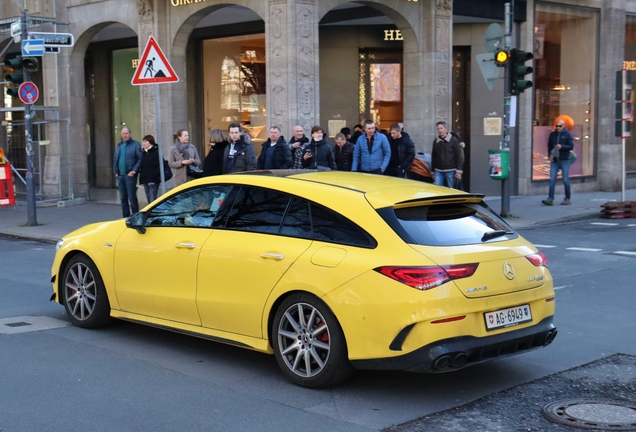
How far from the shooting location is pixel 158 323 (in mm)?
7109

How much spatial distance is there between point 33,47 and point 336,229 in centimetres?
1289

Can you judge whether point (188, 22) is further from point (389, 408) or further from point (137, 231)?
point (389, 408)

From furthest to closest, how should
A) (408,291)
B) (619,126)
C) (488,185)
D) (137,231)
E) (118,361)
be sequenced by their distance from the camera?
(488,185), (619,126), (137,231), (118,361), (408,291)

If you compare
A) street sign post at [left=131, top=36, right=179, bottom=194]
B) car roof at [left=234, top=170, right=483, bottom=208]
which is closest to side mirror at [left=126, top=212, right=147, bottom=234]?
car roof at [left=234, top=170, right=483, bottom=208]

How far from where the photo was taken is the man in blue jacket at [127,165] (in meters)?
16.9

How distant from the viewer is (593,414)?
210 inches

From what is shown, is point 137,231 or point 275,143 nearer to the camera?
point 137,231

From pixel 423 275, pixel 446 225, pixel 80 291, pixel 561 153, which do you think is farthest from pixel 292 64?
pixel 423 275

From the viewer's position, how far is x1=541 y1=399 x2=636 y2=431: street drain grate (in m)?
5.13

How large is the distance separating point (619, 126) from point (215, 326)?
1519 centimetres

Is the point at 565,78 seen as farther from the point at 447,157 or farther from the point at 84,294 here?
the point at 84,294

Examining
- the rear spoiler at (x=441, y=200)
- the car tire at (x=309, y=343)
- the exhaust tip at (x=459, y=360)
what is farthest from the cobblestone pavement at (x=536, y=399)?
the rear spoiler at (x=441, y=200)

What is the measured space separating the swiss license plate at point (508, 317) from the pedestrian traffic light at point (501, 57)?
36.8 ft

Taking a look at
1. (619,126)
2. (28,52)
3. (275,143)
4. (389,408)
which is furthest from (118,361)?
(619,126)
